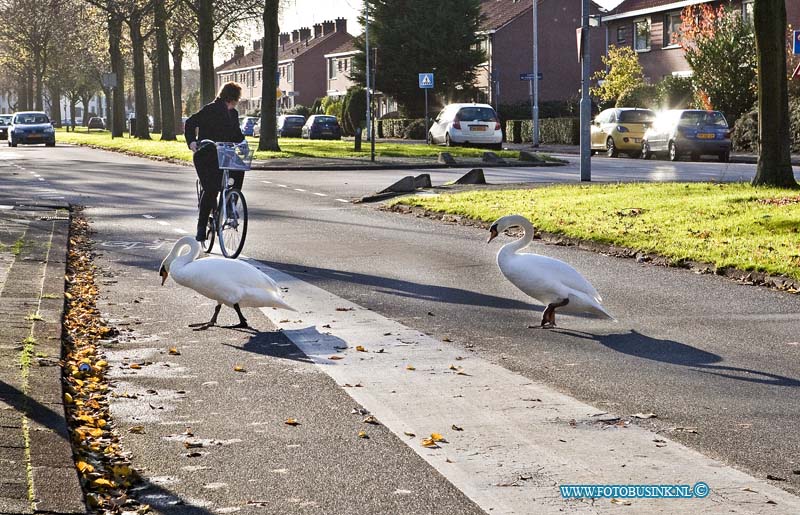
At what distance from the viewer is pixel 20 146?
59.5 meters

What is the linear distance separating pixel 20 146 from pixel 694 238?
50.8 meters

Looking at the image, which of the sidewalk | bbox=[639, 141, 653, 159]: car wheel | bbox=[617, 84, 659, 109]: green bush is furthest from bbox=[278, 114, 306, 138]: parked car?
the sidewalk

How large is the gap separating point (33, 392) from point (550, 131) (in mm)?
49254

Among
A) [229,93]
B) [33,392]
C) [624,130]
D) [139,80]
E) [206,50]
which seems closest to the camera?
[33,392]

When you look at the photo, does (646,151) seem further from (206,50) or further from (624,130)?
(206,50)

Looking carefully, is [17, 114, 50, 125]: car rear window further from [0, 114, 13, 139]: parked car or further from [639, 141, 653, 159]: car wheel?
[639, 141, 653, 159]: car wheel

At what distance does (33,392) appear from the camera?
5.98m

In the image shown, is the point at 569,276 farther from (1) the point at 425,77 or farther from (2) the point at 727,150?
(1) the point at 425,77

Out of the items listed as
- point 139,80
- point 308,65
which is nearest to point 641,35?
point 139,80

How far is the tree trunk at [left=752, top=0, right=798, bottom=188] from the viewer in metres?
18.5

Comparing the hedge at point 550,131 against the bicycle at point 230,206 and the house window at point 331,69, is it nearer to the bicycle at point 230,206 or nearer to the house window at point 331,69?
the bicycle at point 230,206

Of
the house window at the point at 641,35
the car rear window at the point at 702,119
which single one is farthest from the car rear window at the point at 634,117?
the house window at the point at 641,35

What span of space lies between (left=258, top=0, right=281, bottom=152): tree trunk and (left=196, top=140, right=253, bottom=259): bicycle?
26.7 m

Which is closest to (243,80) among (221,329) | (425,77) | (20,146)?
(20,146)
